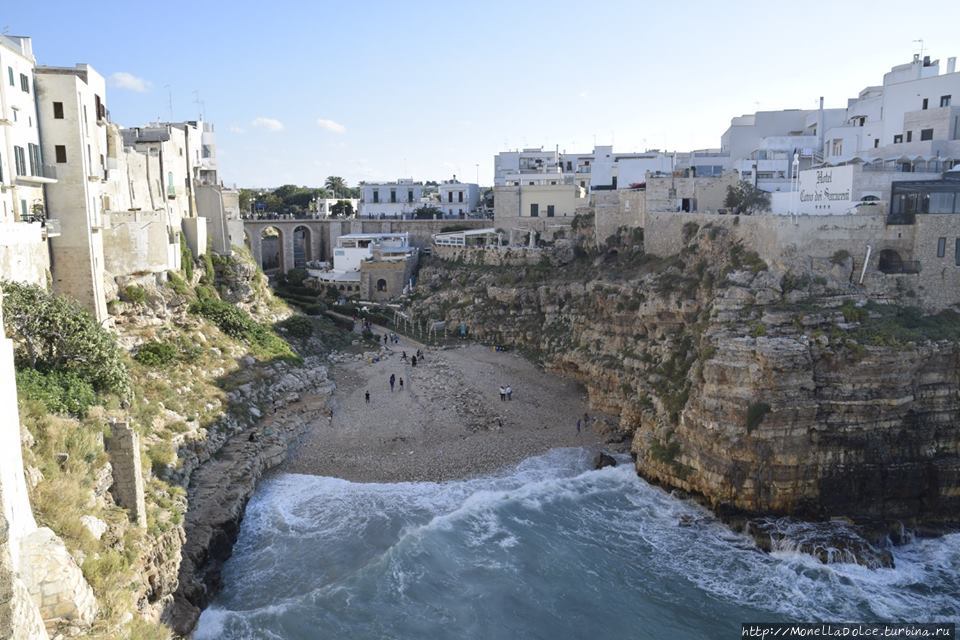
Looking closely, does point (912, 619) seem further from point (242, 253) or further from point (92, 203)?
point (242, 253)

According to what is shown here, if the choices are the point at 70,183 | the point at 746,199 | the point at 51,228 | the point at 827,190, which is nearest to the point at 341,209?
the point at 746,199

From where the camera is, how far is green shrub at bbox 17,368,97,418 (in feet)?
58.6

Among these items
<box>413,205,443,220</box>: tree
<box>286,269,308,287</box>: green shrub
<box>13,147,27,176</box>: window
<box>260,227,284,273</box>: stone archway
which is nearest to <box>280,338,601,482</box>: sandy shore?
<box>13,147,27,176</box>: window

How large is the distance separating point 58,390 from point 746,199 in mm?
30903

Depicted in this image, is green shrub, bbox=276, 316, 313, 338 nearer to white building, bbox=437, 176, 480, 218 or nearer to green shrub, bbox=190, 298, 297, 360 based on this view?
green shrub, bbox=190, 298, 297, 360

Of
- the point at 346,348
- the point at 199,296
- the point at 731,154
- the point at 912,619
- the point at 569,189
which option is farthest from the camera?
the point at 569,189

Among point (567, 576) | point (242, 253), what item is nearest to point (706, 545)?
point (567, 576)

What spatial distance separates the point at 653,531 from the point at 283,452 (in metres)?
14.0

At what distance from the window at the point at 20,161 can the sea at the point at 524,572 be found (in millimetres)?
13002

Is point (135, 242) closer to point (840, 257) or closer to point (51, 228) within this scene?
point (51, 228)

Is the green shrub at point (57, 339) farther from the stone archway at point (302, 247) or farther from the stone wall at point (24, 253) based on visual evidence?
the stone archway at point (302, 247)

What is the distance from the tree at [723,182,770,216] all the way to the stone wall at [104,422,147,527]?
94.2 ft

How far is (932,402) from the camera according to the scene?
23.5m

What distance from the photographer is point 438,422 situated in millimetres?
31141
